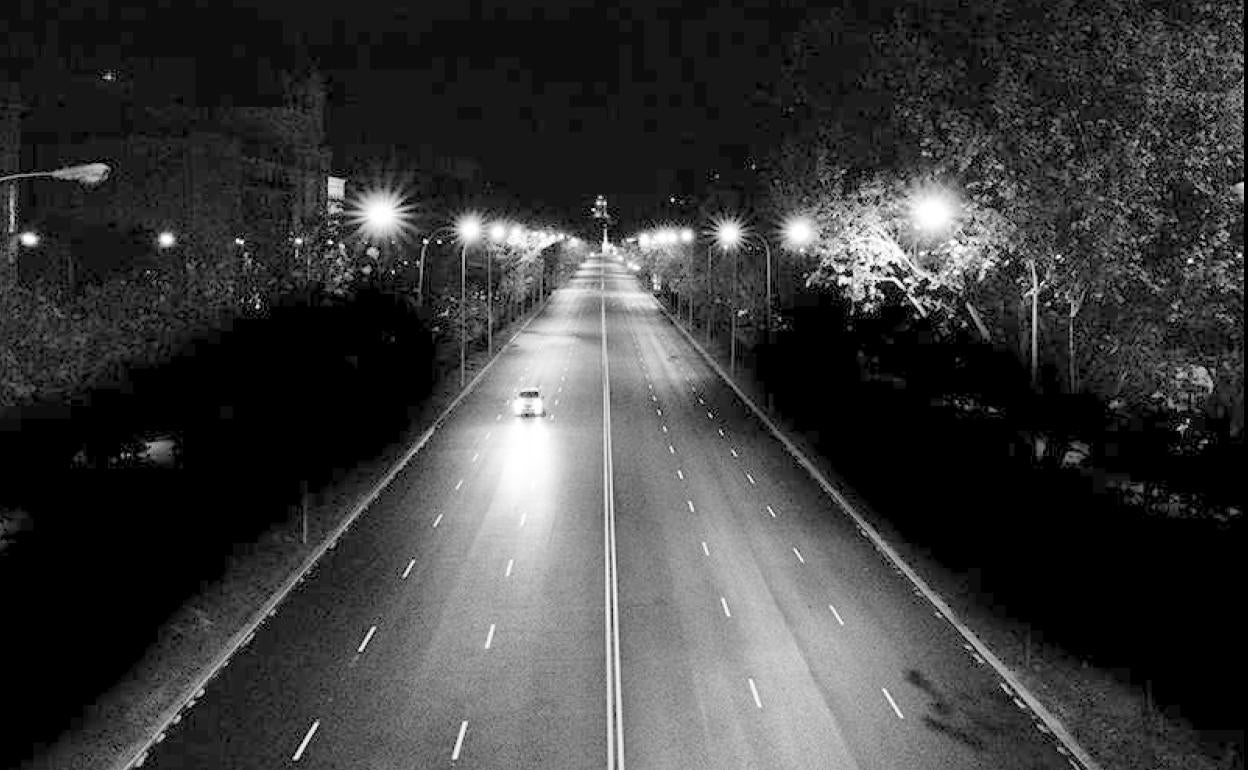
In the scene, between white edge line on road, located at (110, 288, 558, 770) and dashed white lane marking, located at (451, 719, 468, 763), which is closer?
dashed white lane marking, located at (451, 719, 468, 763)

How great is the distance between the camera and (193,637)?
992 inches

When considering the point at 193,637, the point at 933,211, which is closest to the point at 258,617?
the point at 193,637

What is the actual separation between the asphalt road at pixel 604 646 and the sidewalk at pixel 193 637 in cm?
66

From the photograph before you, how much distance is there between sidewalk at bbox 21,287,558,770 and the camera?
20.0 metres

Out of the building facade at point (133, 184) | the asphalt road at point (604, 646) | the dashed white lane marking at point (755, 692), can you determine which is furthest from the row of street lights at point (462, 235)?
the dashed white lane marking at point (755, 692)

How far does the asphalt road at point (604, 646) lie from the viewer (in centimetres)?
2012

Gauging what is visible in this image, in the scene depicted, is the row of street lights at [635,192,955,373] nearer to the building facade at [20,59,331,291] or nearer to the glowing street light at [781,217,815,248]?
the glowing street light at [781,217,815,248]

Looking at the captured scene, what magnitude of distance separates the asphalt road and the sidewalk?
66 cm

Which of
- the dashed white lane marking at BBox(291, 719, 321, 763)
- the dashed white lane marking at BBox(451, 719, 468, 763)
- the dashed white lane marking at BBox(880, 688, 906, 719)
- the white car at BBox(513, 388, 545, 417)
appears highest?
the white car at BBox(513, 388, 545, 417)

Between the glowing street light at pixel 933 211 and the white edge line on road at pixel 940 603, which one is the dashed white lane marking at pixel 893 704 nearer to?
the white edge line on road at pixel 940 603

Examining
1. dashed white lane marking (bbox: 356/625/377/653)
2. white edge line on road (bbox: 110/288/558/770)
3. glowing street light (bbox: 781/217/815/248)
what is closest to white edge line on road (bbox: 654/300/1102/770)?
glowing street light (bbox: 781/217/815/248)

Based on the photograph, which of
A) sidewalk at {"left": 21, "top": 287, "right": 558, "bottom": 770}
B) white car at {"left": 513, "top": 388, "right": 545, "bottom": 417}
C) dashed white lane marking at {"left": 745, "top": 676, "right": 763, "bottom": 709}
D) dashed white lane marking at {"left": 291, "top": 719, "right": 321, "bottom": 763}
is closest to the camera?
dashed white lane marking at {"left": 291, "top": 719, "right": 321, "bottom": 763}

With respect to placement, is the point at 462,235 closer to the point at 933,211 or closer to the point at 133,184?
the point at 133,184

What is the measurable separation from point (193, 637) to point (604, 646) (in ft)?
27.2
